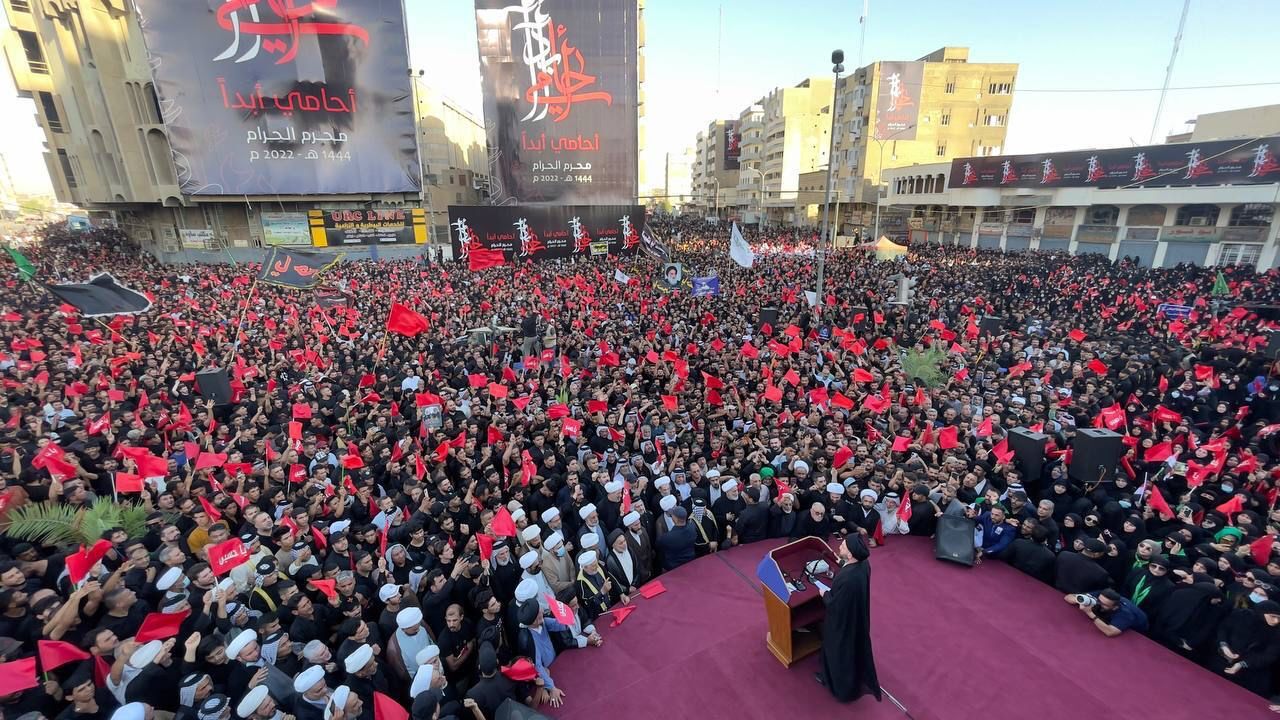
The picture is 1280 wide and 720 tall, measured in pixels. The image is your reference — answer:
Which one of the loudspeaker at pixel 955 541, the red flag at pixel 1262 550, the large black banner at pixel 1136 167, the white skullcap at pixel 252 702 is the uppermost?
the large black banner at pixel 1136 167

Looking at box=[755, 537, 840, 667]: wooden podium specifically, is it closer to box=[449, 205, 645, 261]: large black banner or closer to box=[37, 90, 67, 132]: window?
box=[449, 205, 645, 261]: large black banner

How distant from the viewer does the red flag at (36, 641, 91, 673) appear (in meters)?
3.60

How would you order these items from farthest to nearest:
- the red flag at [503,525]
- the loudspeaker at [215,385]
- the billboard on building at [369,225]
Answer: the billboard on building at [369,225], the loudspeaker at [215,385], the red flag at [503,525]

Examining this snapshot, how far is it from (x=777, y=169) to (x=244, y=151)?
56278 millimetres

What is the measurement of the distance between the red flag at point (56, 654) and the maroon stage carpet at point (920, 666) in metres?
3.43

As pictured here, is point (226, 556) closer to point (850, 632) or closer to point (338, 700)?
point (338, 700)

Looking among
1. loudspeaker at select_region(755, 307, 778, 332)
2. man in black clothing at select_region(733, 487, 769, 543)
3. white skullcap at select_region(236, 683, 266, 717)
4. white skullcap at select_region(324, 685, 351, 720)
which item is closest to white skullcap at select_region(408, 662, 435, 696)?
white skullcap at select_region(324, 685, 351, 720)

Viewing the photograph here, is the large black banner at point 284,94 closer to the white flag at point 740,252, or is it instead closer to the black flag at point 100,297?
the black flag at point 100,297

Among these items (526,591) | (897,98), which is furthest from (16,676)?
(897,98)

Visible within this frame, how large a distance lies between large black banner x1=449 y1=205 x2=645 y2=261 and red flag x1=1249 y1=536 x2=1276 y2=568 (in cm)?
2539

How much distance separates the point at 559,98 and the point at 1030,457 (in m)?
32.5

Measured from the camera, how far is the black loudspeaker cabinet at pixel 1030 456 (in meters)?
7.35

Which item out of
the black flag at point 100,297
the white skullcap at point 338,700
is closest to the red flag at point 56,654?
the white skullcap at point 338,700

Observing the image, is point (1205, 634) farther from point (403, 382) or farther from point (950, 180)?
point (950, 180)
